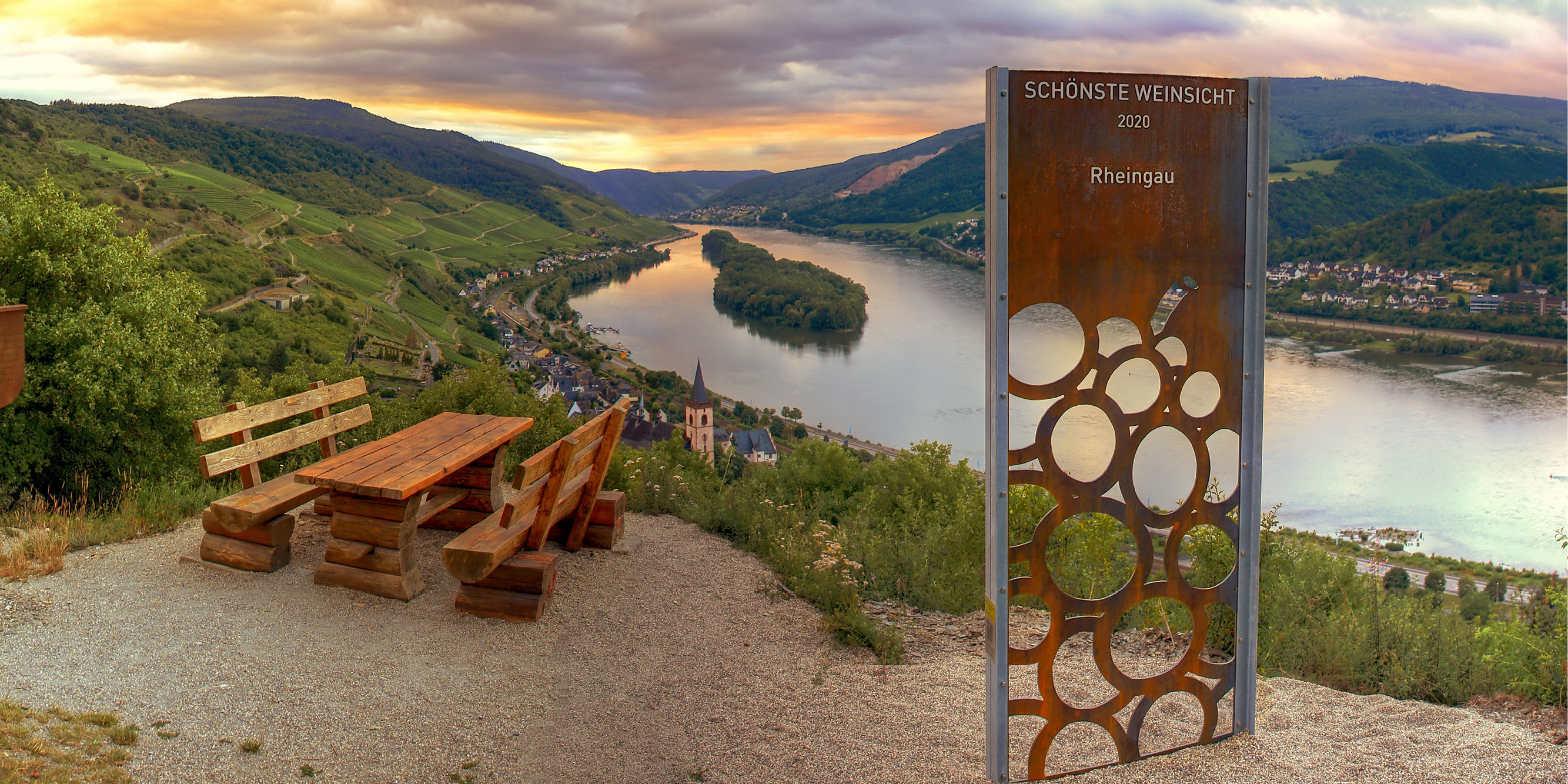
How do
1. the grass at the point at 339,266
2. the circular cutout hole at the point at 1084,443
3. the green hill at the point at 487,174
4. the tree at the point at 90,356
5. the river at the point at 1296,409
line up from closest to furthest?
the tree at the point at 90,356 < the circular cutout hole at the point at 1084,443 < the river at the point at 1296,409 < the grass at the point at 339,266 < the green hill at the point at 487,174

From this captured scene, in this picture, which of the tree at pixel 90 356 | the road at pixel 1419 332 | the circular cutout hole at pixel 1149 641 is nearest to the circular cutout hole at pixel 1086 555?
the circular cutout hole at pixel 1149 641

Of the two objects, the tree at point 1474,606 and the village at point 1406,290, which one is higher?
the village at point 1406,290

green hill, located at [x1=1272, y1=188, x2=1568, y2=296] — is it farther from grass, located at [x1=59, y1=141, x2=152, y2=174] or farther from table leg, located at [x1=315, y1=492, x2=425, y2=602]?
grass, located at [x1=59, y1=141, x2=152, y2=174]

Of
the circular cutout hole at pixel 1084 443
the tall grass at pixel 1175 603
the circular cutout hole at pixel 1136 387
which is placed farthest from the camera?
the circular cutout hole at pixel 1136 387

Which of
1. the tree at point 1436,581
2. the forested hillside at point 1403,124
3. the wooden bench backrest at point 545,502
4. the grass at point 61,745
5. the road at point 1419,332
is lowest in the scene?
the tree at point 1436,581

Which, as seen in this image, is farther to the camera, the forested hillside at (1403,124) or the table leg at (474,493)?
the forested hillside at (1403,124)

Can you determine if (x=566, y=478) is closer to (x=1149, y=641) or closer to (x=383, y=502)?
(x=383, y=502)

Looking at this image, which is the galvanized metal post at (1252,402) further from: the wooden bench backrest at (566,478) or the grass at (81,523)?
the grass at (81,523)

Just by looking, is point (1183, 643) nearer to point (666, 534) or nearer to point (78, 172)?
point (666, 534)
